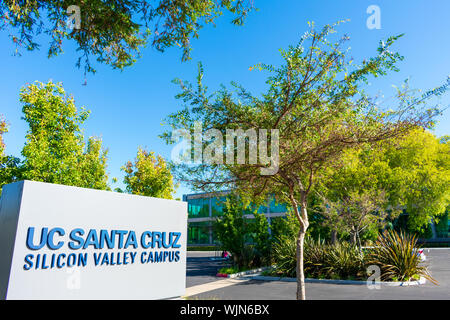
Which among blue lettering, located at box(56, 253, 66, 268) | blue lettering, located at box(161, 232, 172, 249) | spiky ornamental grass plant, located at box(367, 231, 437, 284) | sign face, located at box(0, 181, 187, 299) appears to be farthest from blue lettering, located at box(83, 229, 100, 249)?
spiky ornamental grass plant, located at box(367, 231, 437, 284)

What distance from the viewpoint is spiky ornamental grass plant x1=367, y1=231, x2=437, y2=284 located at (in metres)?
12.5

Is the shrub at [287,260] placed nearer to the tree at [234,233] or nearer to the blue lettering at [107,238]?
the tree at [234,233]

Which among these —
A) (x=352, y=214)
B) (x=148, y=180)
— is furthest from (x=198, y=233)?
(x=352, y=214)

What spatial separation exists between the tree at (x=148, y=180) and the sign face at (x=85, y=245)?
15.5 meters

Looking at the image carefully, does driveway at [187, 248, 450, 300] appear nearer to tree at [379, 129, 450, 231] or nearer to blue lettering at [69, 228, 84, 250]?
blue lettering at [69, 228, 84, 250]

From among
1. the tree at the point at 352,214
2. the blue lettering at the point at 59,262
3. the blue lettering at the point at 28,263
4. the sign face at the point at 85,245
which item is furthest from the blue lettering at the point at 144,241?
the tree at the point at 352,214

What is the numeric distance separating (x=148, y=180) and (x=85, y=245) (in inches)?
710

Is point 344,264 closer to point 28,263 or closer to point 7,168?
point 28,263

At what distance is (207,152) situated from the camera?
7070mm

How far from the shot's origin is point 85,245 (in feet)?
17.8

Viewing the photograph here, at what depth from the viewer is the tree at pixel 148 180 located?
23.1m

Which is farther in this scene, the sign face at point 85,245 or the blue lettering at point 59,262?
the blue lettering at point 59,262

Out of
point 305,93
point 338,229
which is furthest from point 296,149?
point 338,229

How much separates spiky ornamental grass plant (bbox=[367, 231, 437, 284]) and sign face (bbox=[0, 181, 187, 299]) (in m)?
10.2
